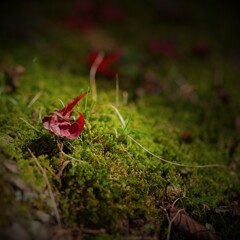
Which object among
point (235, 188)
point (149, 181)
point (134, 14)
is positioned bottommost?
point (235, 188)

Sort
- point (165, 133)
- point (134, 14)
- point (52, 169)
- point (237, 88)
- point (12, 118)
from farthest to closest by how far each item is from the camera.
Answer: point (134, 14)
point (237, 88)
point (165, 133)
point (12, 118)
point (52, 169)

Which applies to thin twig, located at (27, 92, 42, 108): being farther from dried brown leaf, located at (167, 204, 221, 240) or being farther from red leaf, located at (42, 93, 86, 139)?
dried brown leaf, located at (167, 204, 221, 240)

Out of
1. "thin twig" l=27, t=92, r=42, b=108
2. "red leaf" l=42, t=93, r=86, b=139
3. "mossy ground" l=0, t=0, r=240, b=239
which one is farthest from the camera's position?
"thin twig" l=27, t=92, r=42, b=108

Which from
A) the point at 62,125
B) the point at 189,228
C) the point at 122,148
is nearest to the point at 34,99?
the point at 62,125

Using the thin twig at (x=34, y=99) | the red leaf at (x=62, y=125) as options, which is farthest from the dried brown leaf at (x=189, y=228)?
the thin twig at (x=34, y=99)

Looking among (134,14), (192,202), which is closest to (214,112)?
(192,202)

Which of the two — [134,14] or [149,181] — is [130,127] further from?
[134,14]

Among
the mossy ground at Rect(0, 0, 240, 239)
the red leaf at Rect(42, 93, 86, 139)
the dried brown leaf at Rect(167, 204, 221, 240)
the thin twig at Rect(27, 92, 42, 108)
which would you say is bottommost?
the dried brown leaf at Rect(167, 204, 221, 240)

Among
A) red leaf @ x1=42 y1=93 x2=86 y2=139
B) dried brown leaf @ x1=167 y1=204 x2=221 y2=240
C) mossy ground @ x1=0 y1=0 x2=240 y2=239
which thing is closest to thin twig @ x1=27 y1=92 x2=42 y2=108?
mossy ground @ x1=0 y1=0 x2=240 y2=239

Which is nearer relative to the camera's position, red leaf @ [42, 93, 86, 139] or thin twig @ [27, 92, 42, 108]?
red leaf @ [42, 93, 86, 139]
